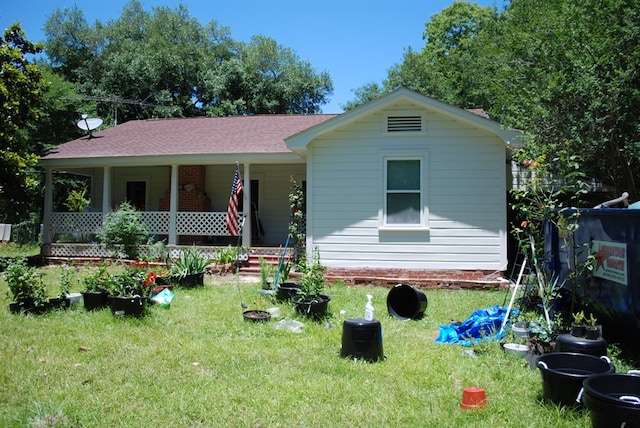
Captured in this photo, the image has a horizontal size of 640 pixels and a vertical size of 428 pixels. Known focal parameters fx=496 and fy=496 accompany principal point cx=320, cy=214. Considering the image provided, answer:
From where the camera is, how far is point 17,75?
44.1 feet

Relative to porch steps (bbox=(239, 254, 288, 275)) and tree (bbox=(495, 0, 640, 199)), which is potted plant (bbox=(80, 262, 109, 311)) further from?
tree (bbox=(495, 0, 640, 199))

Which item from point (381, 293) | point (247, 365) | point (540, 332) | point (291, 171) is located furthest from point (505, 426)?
point (291, 171)

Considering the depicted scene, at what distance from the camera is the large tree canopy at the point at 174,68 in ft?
102

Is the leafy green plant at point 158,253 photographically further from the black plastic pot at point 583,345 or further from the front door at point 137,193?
the black plastic pot at point 583,345

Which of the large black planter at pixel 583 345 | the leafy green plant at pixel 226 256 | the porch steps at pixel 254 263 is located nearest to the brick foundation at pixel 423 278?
the porch steps at pixel 254 263

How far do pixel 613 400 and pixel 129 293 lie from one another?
6.23 metres

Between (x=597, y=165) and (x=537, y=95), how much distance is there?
2.20 meters

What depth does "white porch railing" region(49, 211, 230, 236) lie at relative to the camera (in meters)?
13.7

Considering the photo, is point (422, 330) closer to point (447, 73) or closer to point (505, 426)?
point (505, 426)

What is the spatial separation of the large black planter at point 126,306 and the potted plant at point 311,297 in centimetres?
223

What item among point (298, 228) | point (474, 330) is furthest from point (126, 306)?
point (298, 228)

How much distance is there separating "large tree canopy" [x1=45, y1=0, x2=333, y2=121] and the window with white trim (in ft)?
67.8

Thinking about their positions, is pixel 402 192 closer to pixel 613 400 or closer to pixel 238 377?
pixel 238 377

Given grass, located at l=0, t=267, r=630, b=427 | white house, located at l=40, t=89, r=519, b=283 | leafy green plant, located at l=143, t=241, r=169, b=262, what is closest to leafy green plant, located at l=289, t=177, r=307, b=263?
white house, located at l=40, t=89, r=519, b=283
